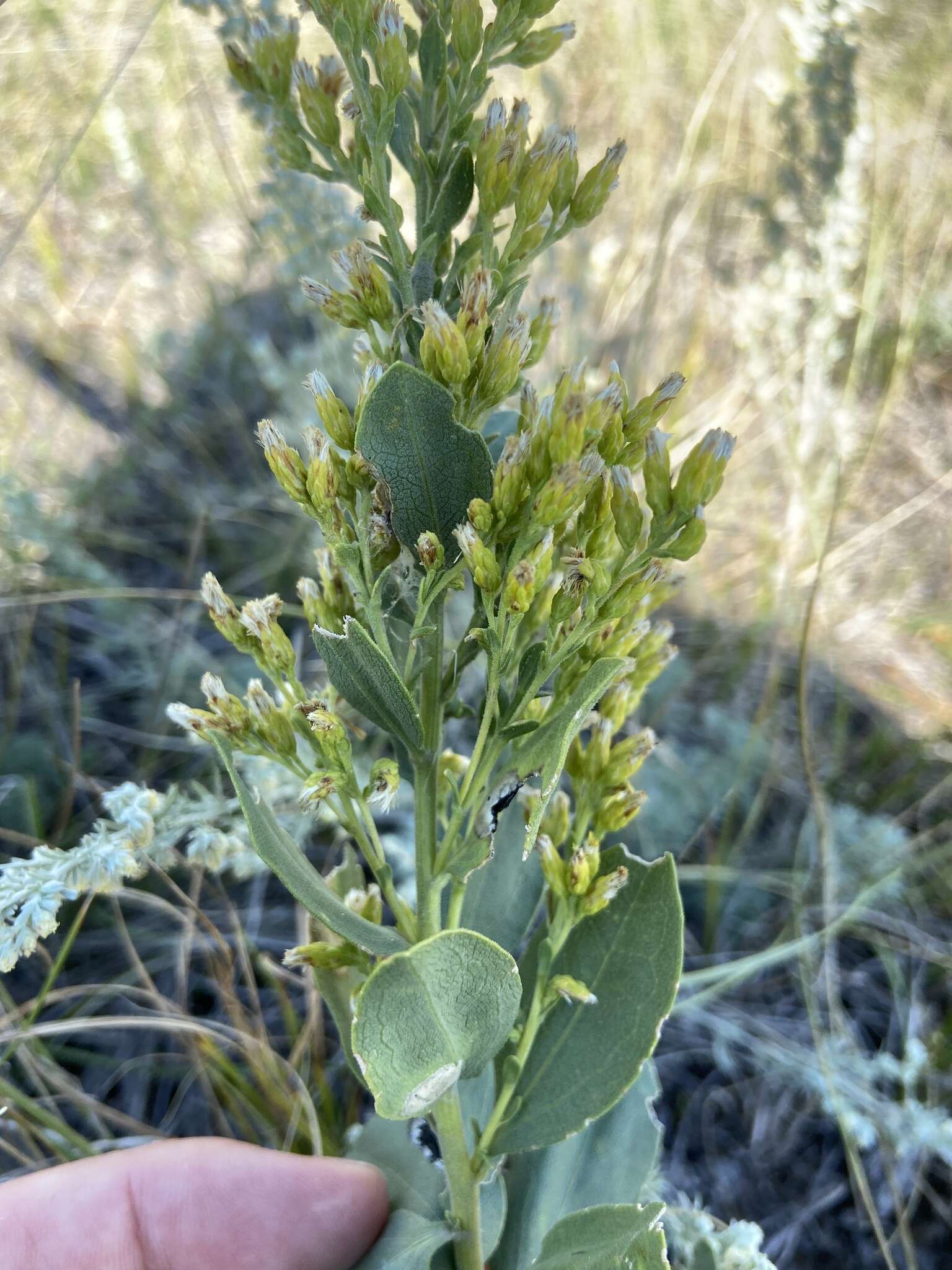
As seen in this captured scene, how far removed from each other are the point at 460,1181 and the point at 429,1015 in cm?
39

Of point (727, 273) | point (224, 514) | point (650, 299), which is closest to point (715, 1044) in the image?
point (650, 299)

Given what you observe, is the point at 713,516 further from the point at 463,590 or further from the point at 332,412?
the point at 332,412

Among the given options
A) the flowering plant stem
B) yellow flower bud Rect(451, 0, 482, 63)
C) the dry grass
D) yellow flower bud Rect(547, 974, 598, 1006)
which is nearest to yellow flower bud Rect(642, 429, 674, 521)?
the flowering plant stem

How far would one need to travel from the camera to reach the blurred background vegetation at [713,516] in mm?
1828

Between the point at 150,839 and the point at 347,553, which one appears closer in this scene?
the point at 347,553

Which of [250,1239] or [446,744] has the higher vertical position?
[446,744]

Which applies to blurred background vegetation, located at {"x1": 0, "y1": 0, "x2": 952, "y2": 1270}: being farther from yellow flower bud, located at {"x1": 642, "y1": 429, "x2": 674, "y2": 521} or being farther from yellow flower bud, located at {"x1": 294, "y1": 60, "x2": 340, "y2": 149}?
yellow flower bud, located at {"x1": 642, "y1": 429, "x2": 674, "y2": 521}

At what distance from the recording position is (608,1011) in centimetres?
101

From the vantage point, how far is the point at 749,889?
216 centimetres

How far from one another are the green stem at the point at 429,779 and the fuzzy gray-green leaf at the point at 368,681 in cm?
3

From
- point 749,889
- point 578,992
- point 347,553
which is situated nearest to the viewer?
point 347,553

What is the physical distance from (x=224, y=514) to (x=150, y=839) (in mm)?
1856

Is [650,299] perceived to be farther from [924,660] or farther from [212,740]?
[212,740]

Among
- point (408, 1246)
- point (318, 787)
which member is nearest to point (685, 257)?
point (318, 787)
